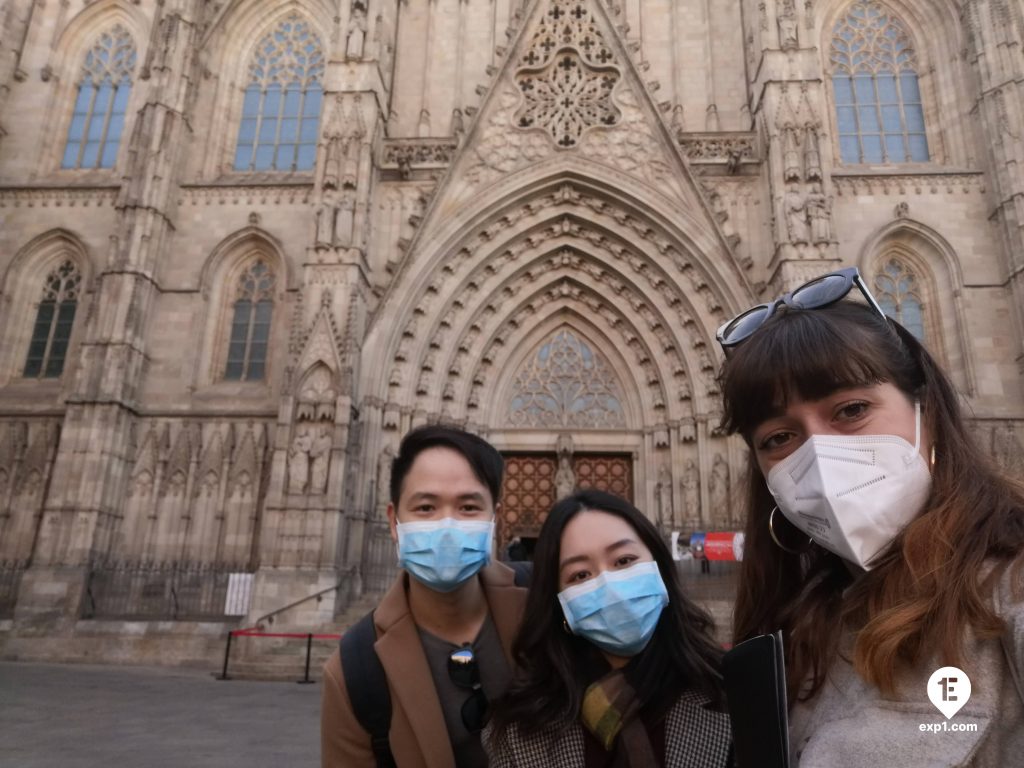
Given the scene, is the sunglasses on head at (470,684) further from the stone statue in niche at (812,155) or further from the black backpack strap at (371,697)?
the stone statue in niche at (812,155)

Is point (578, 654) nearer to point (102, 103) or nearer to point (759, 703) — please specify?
point (759, 703)

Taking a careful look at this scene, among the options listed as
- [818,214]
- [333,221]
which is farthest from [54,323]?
[818,214]

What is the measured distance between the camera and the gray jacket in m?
1.05

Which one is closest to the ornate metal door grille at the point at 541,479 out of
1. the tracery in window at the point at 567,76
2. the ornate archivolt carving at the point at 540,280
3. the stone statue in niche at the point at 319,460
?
the ornate archivolt carving at the point at 540,280

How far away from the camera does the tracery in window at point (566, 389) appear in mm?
16406

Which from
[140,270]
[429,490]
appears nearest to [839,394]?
[429,490]

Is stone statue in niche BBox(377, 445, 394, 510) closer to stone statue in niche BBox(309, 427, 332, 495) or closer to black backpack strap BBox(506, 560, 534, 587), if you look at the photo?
stone statue in niche BBox(309, 427, 332, 495)

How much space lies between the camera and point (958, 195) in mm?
16344

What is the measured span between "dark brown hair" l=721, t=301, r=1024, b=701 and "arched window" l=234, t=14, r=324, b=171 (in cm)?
1870

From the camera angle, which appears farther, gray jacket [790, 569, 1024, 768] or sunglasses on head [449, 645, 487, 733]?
sunglasses on head [449, 645, 487, 733]

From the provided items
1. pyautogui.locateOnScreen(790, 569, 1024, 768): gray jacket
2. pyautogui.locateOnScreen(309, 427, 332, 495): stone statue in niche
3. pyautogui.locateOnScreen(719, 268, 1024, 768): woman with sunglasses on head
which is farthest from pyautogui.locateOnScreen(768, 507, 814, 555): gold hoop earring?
pyautogui.locateOnScreen(309, 427, 332, 495): stone statue in niche

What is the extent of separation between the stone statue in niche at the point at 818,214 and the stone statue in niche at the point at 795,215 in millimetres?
115

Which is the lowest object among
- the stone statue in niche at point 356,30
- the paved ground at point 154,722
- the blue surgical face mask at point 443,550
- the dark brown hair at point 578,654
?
the paved ground at point 154,722

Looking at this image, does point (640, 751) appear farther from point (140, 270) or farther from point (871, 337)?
point (140, 270)
